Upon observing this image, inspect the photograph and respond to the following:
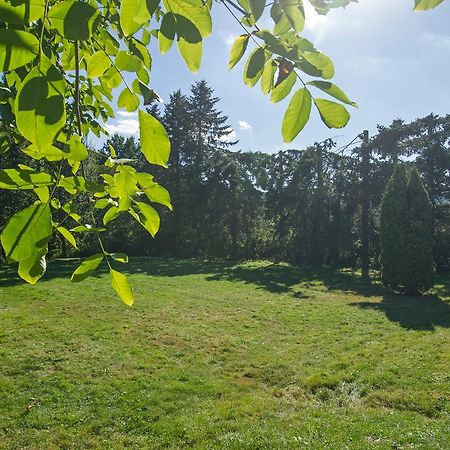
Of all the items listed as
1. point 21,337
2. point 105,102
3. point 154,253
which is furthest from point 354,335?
point 154,253

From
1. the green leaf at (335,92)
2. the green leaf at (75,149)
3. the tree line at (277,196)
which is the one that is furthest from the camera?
the tree line at (277,196)

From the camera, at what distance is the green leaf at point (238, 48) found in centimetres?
82

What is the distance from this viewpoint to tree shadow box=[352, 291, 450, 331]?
33.8ft

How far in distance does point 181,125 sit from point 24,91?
32.3 meters

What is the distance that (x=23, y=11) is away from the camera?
59 centimetres

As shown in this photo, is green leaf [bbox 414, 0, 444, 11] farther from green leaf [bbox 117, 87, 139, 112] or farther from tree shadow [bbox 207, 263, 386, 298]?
tree shadow [bbox 207, 263, 386, 298]

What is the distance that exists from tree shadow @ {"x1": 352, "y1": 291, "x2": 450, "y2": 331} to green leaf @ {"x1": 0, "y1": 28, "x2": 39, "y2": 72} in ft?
35.4

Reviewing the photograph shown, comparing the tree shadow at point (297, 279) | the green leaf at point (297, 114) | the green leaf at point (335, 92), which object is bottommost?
the tree shadow at point (297, 279)

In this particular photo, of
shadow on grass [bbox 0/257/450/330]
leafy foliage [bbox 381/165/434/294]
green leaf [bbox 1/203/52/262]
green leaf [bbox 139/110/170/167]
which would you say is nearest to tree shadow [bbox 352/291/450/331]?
shadow on grass [bbox 0/257/450/330]

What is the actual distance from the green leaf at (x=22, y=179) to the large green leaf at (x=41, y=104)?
0.22m

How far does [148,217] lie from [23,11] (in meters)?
0.47

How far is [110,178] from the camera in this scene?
107cm

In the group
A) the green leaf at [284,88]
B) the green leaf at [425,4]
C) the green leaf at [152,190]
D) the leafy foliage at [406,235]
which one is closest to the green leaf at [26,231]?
the green leaf at [152,190]

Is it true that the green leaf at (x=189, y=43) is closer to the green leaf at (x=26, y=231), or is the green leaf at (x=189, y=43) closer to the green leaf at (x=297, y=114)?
the green leaf at (x=297, y=114)
